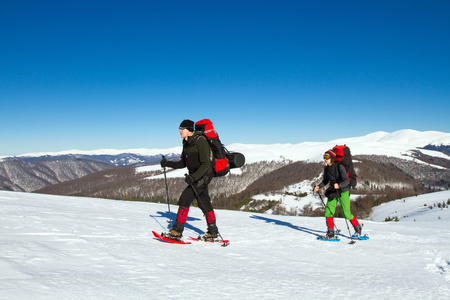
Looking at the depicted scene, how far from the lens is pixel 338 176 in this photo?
8.32m

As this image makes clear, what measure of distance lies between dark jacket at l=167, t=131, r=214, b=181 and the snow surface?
5.13ft

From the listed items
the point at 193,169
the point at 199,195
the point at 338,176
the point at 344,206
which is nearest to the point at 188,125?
the point at 193,169

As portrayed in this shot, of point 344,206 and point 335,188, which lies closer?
point 335,188

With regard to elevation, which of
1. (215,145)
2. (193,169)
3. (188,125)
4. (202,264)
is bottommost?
(202,264)

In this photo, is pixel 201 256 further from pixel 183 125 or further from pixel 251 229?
pixel 251 229

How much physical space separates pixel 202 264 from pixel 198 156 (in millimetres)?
2358

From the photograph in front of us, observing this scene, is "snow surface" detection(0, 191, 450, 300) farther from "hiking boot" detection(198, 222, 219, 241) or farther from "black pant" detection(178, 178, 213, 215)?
"black pant" detection(178, 178, 213, 215)

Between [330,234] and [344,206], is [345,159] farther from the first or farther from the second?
[330,234]

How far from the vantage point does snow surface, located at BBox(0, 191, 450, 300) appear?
11.0ft

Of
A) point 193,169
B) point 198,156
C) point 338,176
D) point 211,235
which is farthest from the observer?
point 338,176

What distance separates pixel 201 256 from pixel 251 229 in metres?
4.13

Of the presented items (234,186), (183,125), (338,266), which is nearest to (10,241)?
(183,125)

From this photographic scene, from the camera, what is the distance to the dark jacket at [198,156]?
6.34m

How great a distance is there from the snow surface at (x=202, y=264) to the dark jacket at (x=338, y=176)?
1.51 metres
